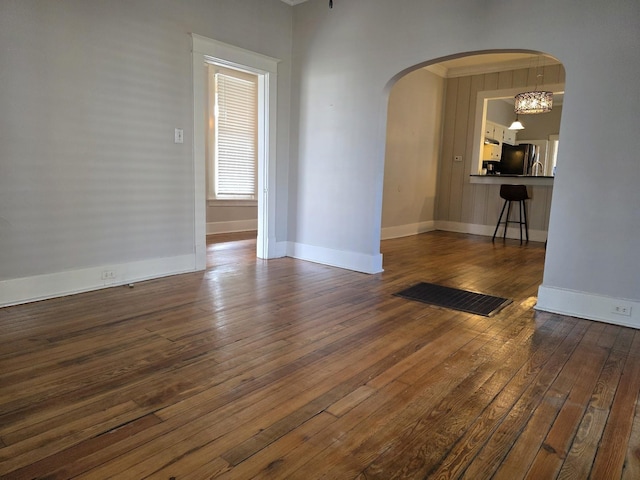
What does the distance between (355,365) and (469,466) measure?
81 cm

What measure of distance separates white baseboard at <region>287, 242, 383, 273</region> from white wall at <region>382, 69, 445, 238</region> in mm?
2168

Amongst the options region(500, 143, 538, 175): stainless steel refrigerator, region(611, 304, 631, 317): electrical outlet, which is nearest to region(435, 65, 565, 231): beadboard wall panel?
region(500, 143, 538, 175): stainless steel refrigerator

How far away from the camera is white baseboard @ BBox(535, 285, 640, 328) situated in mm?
2818

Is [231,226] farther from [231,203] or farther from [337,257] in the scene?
[337,257]

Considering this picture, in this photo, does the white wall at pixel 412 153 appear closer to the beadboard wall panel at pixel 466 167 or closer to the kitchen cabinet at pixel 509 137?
the beadboard wall panel at pixel 466 167

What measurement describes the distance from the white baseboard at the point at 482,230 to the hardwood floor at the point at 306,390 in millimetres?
3940

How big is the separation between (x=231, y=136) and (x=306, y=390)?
544cm

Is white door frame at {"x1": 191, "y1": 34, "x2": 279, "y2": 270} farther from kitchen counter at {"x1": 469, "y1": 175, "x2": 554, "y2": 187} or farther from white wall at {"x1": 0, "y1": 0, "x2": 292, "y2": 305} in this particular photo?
kitchen counter at {"x1": 469, "y1": 175, "x2": 554, "y2": 187}

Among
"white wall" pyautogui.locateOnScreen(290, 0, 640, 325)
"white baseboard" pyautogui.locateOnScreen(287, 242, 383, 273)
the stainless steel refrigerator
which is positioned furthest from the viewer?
the stainless steel refrigerator

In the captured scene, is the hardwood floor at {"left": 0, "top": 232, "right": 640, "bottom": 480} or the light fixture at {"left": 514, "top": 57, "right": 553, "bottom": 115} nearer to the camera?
the hardwood floor at {"left": 0, "top": 232, "right": 640, "bottom": 480}

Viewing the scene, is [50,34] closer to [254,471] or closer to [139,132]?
[139,132]

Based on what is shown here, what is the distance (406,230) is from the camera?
23.3 feet

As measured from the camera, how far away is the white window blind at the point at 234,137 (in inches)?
251

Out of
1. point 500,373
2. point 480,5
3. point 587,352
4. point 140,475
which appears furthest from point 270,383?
point 480,5
